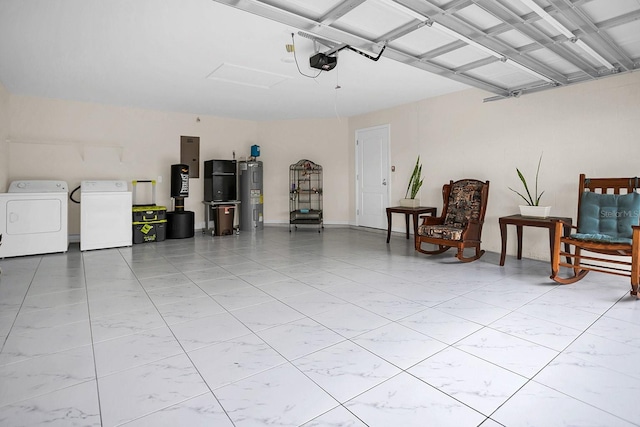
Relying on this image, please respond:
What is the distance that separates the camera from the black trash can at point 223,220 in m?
6.87

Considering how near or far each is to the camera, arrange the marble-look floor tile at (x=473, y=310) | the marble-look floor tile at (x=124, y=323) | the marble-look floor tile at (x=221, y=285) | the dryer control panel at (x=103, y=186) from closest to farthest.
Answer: the marble-look floor tile at (x=124, y=323), the marble-look floor tile at (x=473, y=310), the marble-look floor tile at (x=221, y=285), the dryer control panel at (x=103, y=186)

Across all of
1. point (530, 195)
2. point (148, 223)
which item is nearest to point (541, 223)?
point (530, 195)

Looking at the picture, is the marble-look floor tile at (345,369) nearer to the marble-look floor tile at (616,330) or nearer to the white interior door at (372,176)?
the marble-look floor tile at (616,330)

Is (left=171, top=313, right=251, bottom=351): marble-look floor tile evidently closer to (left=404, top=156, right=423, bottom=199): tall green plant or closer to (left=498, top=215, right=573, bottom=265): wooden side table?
(left=498, top=215, right=573, bottom=265): wooden side table

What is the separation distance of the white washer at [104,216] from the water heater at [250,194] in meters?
2.34

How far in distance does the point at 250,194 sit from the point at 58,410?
602 centimetres

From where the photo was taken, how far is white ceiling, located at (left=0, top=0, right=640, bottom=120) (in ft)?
8.69

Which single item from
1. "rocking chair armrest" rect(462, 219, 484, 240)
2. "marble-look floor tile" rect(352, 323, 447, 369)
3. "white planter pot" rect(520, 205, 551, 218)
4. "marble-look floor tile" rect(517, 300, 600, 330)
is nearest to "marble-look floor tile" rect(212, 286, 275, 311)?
"marble-look floor tile" rect(352, 323, 447, 369)

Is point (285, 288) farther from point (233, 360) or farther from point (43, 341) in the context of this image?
point (43, 341)

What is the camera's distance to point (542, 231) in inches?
178

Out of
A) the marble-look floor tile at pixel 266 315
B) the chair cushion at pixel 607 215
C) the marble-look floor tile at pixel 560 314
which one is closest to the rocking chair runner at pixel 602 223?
the chair cushion at pixel 607 215

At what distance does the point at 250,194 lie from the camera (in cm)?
741

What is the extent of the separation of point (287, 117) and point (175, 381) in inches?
254

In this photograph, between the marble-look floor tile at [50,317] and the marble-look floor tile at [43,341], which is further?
the marble-look floor tile at [50,317]
